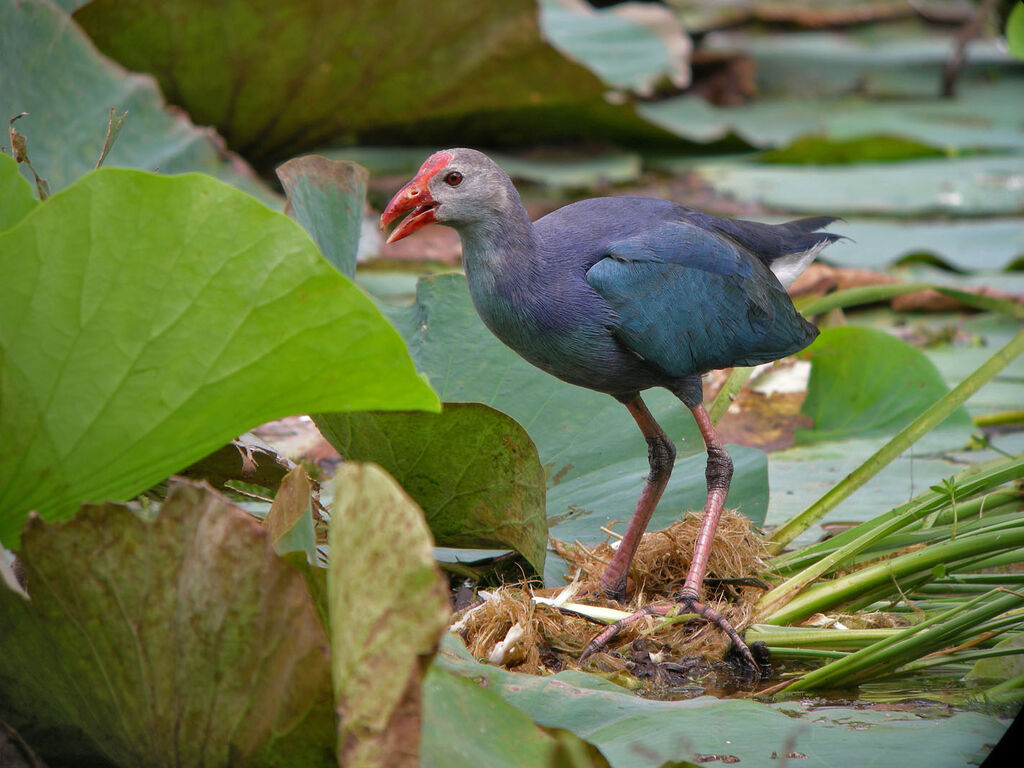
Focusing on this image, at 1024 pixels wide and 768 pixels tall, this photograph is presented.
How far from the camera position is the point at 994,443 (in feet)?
9.29

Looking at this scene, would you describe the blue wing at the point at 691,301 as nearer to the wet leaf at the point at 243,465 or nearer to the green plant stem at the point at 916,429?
the green plant stem at the point at 916,429

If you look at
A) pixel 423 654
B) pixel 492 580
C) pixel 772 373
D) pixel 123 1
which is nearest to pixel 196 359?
pixel 423 654

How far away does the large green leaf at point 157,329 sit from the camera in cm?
121

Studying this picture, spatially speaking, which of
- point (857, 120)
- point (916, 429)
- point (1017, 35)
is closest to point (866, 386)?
point (916, 429)

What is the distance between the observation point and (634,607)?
210 centimetres

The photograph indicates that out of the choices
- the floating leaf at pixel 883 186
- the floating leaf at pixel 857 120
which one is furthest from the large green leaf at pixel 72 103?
the floating leaf at pixel 857 120

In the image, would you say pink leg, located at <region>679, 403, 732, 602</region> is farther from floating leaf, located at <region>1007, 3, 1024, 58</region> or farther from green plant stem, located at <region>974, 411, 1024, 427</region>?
floating leaf, located at <region>1007, 3, 1024, 58</region>

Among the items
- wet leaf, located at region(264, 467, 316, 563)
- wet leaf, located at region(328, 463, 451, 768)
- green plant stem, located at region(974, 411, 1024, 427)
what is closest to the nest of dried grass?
wet leaf, located at region(264, 467, 316, 563)

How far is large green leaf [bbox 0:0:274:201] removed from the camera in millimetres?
2283

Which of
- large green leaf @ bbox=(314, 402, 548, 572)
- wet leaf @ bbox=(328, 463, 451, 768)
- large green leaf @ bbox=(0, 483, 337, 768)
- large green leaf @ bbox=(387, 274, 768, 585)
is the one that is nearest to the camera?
wet leaf @ bbox=(328, 463, 451, 768)

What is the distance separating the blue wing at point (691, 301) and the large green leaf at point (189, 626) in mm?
1104

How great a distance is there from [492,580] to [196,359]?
3.14ft

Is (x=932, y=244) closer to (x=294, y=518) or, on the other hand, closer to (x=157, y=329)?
(x=294, y=518)

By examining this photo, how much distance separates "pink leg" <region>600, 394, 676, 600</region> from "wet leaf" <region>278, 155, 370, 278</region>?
62 cm
